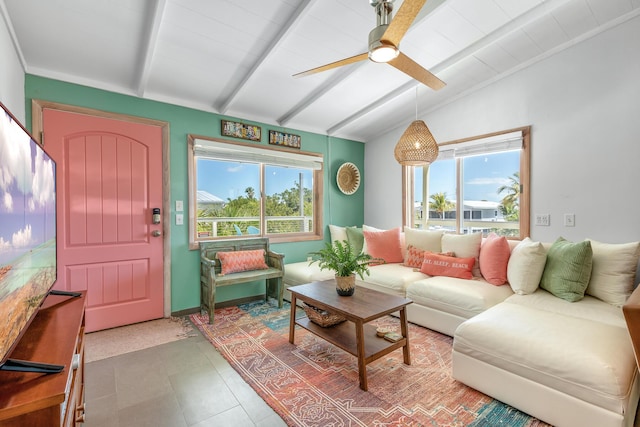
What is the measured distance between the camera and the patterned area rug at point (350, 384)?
5.69 feet

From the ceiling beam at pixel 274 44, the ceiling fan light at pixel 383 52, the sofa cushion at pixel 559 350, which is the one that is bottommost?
the sofa cushion at pixel 559 350

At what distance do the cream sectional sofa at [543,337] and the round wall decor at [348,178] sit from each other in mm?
2199

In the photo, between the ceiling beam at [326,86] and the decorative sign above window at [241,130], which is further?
the decorative sign above window at [241,130]

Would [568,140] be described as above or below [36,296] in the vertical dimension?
above

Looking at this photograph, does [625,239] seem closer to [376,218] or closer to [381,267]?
[381,267]

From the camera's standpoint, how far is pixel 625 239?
266cm

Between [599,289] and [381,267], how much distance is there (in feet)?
6.36

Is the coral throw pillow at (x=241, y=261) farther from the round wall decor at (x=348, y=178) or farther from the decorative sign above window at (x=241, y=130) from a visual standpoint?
the round wall decor at (x=348, y=178)

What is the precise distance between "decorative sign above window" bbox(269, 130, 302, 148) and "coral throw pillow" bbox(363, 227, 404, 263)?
162 cm

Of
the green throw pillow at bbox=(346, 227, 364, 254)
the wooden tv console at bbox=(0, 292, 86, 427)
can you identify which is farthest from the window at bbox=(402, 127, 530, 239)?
the wooden tv console at bbox=(0, 292, 86, 427)

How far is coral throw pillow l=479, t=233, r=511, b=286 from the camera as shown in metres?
2.88

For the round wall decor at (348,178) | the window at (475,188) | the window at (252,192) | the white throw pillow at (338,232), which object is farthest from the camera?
the round wall decor at (348,178)

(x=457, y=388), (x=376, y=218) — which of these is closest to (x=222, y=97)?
(x=376, y=218)

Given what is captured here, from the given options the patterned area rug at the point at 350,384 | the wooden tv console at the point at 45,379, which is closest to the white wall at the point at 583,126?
the patterned area rug at the point at 350,384
